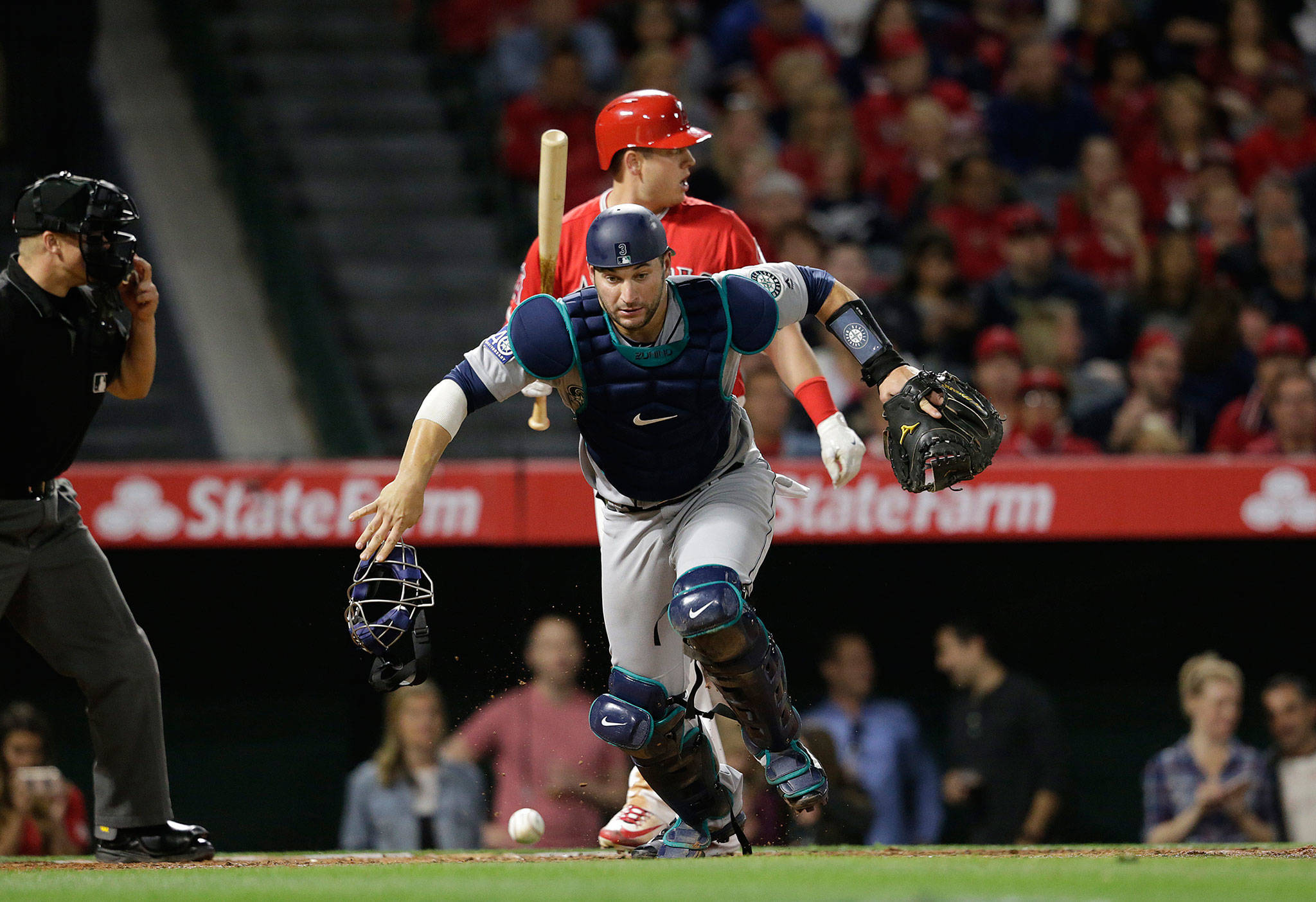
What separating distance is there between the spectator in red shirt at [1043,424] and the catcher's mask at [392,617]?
3452 mm

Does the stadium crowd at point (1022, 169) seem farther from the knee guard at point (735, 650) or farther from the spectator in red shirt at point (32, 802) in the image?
the spectator in red shirt at point (32, 802)

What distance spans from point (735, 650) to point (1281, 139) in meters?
6.65

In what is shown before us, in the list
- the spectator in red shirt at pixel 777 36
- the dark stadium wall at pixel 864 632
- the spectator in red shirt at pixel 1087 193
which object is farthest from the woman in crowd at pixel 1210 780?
the spectator in red shirt at pixel 777 36

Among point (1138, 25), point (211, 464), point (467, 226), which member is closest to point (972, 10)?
point (1138, 25)

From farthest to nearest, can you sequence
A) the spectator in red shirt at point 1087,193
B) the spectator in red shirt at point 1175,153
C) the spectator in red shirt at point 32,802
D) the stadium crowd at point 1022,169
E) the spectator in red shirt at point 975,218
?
the spectator in red shirt at point 1175,153 < the spectator in red shirt at point 1087,193 < the spectator in red shirt at point 975,218 < the stadium crowd at point 1022,169 < the spectator in red shirt at point 32,802

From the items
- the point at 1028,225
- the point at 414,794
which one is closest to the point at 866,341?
the point at 414,794

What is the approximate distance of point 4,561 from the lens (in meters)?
4.63

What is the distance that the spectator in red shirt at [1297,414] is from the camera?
7156 mm

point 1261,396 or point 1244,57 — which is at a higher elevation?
point 1244,57

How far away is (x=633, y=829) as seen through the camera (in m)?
5.17

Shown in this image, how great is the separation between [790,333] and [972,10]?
6.31 m

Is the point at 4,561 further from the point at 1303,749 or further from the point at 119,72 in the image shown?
the point at 119,72

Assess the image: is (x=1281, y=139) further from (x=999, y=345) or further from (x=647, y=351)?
(x=647, y=351)

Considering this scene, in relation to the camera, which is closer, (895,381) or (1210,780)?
(895,381)
